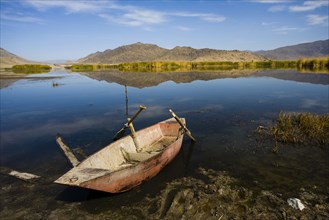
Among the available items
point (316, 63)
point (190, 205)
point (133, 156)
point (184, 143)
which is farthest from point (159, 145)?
point (316, 63)

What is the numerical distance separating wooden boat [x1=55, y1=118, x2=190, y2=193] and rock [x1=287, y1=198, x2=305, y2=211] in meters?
5.03

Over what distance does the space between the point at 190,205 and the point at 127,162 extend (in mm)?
4172

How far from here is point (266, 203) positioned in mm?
8805

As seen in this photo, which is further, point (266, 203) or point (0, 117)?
point (0, 117)

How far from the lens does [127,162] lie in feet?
39.2

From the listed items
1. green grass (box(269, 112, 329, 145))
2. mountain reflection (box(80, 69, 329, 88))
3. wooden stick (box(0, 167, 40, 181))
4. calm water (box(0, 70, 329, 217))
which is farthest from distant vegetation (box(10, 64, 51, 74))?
green grass (box(269, 112, 329, 145))

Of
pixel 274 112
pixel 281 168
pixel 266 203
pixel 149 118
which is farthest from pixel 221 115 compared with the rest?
pixel 266 203

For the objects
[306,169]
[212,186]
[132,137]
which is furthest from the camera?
[132,137]

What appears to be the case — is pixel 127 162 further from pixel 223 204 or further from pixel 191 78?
pixel 191 78

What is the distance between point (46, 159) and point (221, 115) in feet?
46.7

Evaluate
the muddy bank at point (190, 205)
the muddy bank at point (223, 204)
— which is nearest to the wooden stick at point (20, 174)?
the muddy bank at point (190, 205)

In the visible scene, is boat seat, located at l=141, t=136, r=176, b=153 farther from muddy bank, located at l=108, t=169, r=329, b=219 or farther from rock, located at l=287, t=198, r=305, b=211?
rock, located at l=287, t=198, r=305, b=211

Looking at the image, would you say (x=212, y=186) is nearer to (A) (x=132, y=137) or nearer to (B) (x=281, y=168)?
(B) (x=281, y=168)

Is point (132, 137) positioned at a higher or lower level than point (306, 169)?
higher
